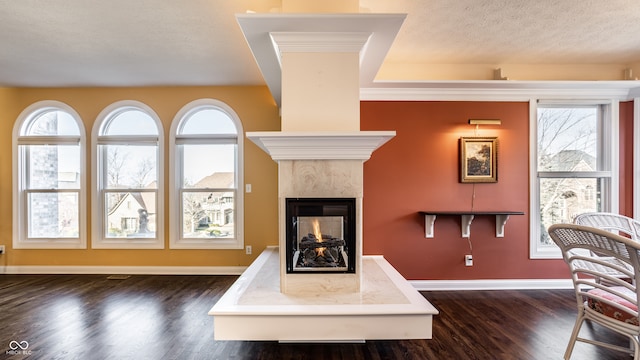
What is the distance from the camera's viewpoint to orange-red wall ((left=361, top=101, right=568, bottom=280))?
3539mm

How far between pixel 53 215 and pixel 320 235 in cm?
412

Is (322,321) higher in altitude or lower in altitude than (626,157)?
lower

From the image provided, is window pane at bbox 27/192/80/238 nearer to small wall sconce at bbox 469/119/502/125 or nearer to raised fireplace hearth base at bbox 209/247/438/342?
raised fireplace hearth base at bbox 209/247/438/342

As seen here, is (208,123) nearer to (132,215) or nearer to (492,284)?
(132,215)

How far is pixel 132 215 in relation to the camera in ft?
13.8

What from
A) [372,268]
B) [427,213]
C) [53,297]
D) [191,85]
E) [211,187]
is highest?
[191,85]

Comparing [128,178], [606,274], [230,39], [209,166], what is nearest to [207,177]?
[209,166]

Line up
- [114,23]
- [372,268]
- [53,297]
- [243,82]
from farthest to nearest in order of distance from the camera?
[243,82] → [53,297] → [372,268] → [114,23]

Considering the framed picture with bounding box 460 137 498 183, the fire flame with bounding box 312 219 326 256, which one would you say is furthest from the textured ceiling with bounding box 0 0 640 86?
the fire flame with bounding box 312 219 326 256

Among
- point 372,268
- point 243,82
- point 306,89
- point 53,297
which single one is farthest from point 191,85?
point 372,268

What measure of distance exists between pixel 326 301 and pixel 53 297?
10.2ft

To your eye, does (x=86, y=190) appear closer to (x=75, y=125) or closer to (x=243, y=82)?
(x=75, y=125)

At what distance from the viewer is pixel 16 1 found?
2270mm

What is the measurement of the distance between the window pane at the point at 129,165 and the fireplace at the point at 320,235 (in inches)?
115
